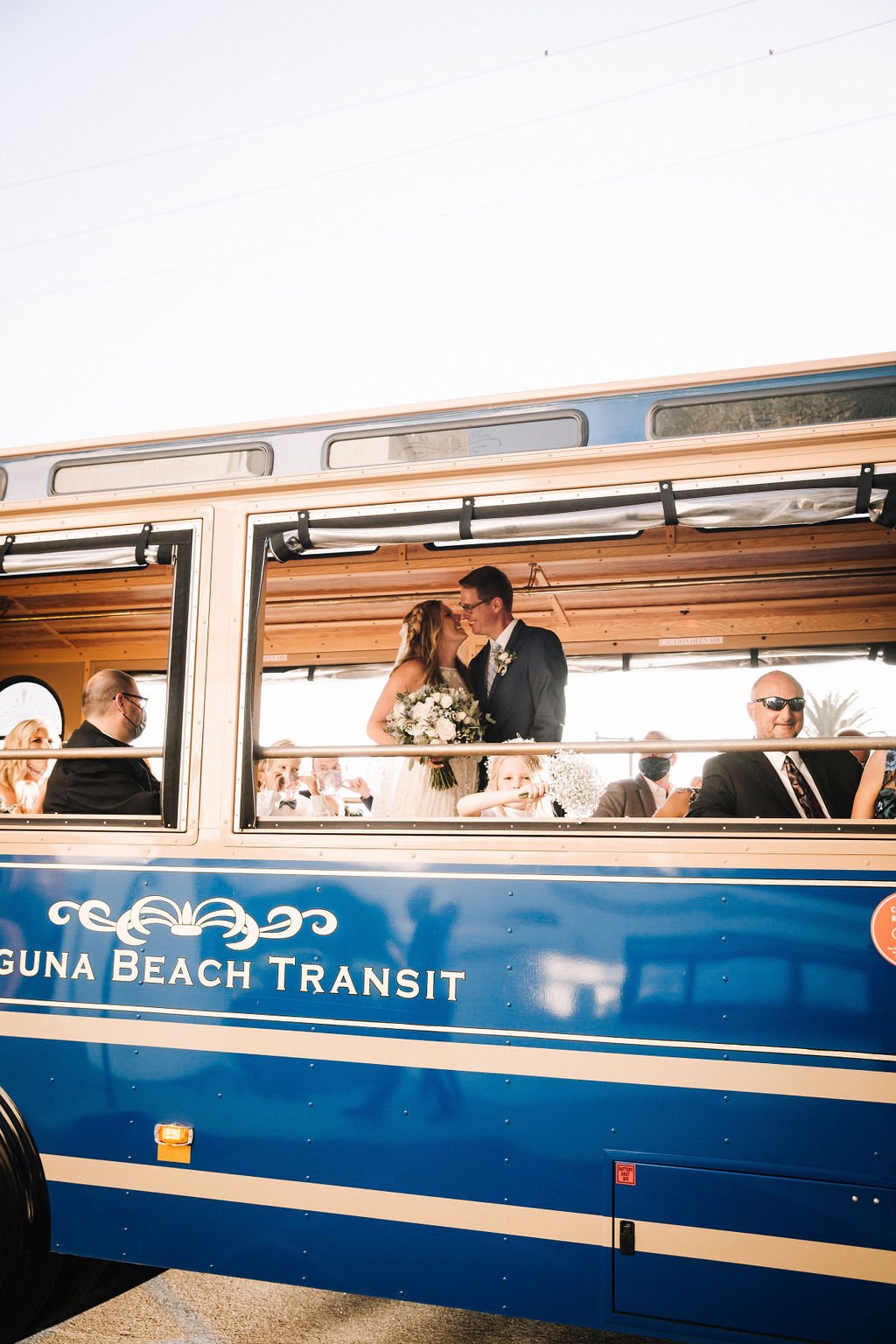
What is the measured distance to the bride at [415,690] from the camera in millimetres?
3240

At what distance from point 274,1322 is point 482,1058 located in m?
1.84

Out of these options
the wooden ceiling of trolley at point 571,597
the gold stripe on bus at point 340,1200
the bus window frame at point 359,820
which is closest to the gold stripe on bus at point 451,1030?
the gold stripe on bus at point 340,1200

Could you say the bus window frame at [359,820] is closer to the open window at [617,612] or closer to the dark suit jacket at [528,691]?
the open window at [617,612]

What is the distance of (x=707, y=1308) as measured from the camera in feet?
7.79

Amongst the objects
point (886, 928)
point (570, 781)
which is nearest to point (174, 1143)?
point (570, 781)

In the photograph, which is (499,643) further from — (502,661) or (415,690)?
(415,690)

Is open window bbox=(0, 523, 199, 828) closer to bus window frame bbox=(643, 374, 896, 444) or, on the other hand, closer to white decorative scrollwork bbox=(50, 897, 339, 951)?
white decorative scrollwork bbox=(50, 897, 339, 951)

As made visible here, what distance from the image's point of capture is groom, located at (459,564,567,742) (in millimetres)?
3443

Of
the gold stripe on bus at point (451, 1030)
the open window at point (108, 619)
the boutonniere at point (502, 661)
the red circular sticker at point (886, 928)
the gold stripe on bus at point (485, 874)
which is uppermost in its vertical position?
the open window at point (108, 619)

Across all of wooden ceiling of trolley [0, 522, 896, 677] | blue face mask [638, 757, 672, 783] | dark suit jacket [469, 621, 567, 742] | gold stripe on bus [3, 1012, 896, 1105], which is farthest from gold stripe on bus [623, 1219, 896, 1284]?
blue face mask [638, 757, 672, 783]

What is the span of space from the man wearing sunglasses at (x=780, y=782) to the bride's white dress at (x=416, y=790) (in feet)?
2.78

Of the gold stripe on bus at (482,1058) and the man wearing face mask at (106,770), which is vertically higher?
the man wearing face mask at (106,770)

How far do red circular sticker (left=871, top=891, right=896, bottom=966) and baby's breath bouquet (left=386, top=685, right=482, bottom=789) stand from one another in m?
1.37

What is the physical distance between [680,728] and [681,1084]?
3542 millimetres
